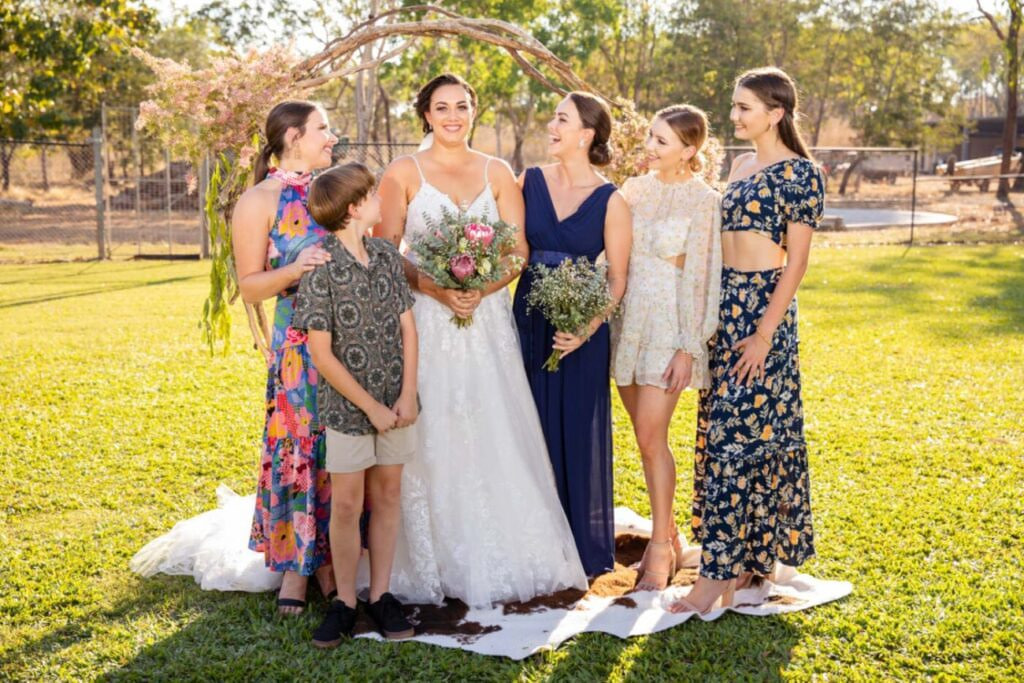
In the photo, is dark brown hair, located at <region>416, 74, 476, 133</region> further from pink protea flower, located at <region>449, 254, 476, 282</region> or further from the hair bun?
pink protea flower, located at <region>449, 254, 476, 282</region>

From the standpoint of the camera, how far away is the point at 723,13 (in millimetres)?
33406

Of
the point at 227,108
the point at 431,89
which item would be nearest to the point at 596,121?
the point at 431,89

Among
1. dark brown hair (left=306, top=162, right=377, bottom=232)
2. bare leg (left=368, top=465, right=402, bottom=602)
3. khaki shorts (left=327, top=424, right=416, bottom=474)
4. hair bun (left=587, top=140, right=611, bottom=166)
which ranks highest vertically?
hair bun (left=587, top=140, right=611, bottom=166)

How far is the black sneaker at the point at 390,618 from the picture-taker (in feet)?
13.0

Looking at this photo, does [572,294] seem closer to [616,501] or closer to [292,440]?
[292,440]

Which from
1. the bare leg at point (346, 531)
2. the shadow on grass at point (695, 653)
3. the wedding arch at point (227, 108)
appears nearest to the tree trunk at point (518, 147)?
the wedding arch at point (227, 108)

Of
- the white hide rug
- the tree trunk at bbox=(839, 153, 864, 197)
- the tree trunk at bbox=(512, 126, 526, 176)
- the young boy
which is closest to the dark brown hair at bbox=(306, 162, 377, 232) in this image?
the young boy

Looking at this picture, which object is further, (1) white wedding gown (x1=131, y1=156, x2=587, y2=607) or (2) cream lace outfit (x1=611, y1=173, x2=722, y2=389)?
(1) white wedding gown (x1=131, y1=156, x2=587, y2=607)

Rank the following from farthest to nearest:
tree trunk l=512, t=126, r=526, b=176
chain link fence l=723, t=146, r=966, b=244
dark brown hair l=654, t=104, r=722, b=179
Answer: tree trunk l=512, t=126, r=526, b=176 → chain link fence l=723, t=146, r=966, b=244 → dark brown hair l=654, t=104, r=722, b=179

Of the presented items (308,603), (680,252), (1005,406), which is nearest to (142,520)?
(308,603)

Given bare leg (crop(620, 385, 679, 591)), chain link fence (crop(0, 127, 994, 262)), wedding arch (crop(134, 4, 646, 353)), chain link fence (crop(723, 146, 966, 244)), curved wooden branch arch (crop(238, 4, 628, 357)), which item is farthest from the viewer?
chain link fence (crop(723, 146, 966, 244))

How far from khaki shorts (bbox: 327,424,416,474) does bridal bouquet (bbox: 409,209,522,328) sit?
670 mm

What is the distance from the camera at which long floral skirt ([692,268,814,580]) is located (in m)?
4.11

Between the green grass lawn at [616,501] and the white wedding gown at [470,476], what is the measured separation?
0.52 metres
